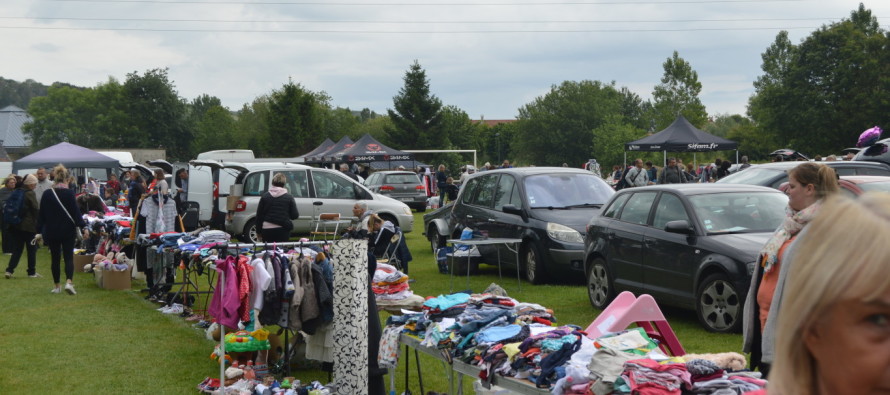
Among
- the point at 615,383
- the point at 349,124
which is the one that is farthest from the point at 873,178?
the point at 349,124

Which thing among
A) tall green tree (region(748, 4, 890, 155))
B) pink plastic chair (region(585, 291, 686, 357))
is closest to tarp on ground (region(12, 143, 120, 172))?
pink plastic chair (region(585, 291, 686, 357))

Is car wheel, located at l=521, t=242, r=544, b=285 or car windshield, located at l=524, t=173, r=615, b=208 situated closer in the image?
car wheel, located at l=521, t=242, r=544, b=285

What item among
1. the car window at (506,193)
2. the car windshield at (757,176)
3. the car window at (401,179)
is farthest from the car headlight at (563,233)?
the car window at (401,179)

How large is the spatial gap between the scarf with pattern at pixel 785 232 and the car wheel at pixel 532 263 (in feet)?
26.4

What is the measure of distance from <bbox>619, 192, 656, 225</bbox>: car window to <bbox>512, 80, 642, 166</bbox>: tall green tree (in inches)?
4045

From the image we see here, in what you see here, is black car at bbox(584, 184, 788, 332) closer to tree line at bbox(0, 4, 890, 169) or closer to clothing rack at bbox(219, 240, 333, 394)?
clothing rack at bbox(219, 240, 333, 394)

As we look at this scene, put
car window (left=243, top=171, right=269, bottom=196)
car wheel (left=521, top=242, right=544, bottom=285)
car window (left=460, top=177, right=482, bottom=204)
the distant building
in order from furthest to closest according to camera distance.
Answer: the distant building < car window (left=243, top=171, right=269, bottom=196) < car window (left=460, top=177, right=482, bottom=204) < car wheel (left=521, top=242, right=544, bottom=285)

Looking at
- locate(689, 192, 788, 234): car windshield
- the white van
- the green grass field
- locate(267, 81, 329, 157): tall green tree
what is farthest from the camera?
locate(267, 81, 329, 157): tall green tree

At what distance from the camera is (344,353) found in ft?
23.4

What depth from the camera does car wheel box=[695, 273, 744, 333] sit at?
9.39 metres

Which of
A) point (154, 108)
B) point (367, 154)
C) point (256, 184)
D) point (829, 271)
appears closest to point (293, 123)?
point (154, 108)

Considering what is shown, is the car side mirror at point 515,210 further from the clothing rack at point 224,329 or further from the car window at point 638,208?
the clothing rack at point 224,329

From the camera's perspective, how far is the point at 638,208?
11.1 m

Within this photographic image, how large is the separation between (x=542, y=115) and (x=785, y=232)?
11045cm
